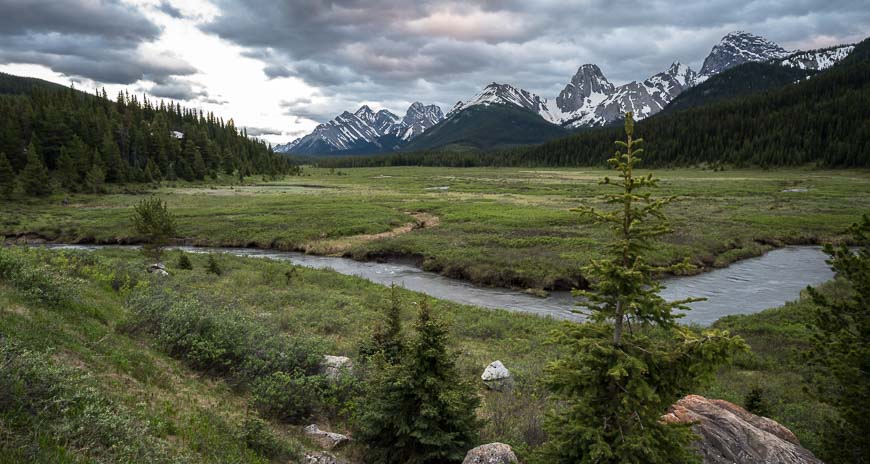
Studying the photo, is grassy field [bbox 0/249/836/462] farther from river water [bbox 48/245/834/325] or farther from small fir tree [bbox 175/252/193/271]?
small fir tree [bbox 175/252/193/271]

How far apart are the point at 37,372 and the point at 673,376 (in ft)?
31.6

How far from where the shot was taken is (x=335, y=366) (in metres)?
12.9

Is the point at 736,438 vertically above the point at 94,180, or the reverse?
the point at 94,180

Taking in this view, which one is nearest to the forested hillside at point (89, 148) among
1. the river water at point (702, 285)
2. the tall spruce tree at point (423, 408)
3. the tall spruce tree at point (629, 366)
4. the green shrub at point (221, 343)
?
the river water at point (702, 285)

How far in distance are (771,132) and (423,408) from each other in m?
182

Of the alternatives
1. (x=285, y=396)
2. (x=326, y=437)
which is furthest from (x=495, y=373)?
(x=285, y=396)

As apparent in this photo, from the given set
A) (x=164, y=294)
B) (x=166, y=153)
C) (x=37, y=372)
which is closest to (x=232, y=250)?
(x=164, y=294)

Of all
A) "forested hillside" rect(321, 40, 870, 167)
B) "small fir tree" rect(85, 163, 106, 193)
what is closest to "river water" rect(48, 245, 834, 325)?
"small fir tree" rect(85, 163, 106, 193)

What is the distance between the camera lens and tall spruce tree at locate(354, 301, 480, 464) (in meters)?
8.21

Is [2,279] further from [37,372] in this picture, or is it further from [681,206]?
[681,206]

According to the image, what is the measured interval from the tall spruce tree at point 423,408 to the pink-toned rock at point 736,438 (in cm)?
373

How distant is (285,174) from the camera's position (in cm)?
15712

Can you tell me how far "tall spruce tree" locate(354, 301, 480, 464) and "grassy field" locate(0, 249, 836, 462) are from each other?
2.38 feet

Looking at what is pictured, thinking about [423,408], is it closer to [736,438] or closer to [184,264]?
[736,438]
